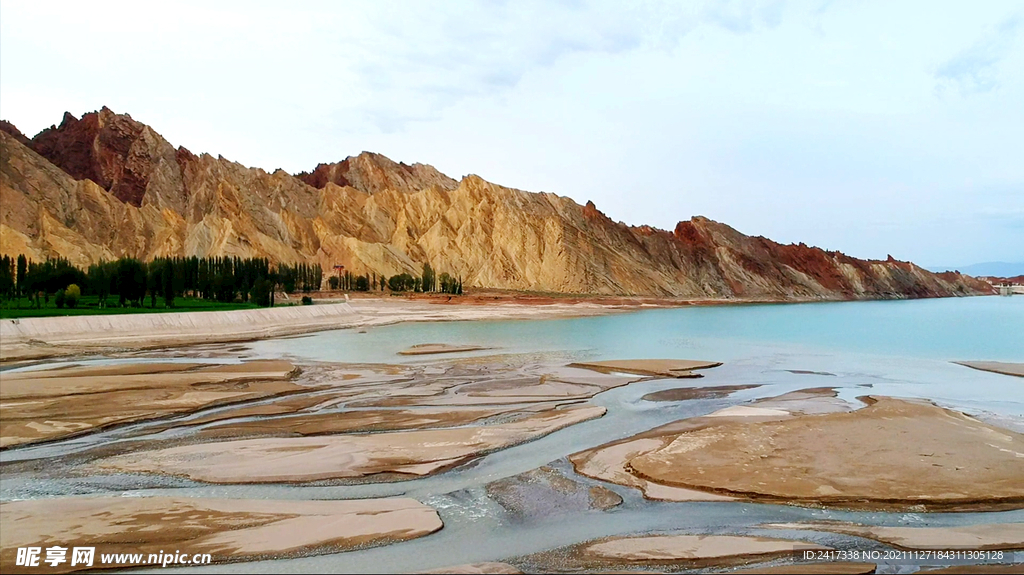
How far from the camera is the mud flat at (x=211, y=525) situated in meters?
8.57

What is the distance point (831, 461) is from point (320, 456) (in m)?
9.48

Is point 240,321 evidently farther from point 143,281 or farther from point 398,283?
point 398,283

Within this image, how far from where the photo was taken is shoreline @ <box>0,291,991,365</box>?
30688 millimetres

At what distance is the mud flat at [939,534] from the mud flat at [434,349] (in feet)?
81.0

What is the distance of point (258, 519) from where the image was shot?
952 cm

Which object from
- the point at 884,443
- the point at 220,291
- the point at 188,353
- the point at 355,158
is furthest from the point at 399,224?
the point at 884,443

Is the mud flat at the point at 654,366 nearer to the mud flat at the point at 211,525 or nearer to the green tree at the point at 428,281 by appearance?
the mud flat at the point at 211,525

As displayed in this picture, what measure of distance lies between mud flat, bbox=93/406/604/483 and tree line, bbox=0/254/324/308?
33.4m

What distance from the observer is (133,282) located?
44344 mm

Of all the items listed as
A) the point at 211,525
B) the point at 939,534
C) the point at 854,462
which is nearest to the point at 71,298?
the point at 211,525

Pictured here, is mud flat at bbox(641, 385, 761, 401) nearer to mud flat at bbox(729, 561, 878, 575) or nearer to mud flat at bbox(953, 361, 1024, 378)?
mud flat at bbox(729, 561, 878, 575)

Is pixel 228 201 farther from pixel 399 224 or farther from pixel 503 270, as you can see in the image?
pixel 503 270

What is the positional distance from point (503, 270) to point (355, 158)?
60869 millimetres

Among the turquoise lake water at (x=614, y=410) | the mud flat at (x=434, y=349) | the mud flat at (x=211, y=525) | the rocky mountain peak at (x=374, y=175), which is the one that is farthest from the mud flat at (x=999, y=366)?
the rocky mountain peak at (x=374, y=175)
